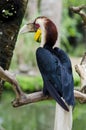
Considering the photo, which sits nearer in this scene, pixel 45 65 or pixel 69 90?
pixel 69 90

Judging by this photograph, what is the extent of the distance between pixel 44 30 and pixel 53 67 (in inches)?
9.5

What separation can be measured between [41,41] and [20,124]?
4555mm

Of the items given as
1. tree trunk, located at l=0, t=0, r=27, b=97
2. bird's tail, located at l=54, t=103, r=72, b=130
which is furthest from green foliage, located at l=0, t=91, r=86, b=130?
bird's tail, located at l=54, t=103, r=72, b=130

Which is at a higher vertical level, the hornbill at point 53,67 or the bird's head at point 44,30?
the bird's head at point 44,30

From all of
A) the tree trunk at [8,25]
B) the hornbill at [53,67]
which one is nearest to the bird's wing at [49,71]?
the hornbill at [53,67]

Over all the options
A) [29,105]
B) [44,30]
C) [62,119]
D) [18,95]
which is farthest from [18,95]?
[29,105]

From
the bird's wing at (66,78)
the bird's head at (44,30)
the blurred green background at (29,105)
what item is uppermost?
the bird's head at (44,30)

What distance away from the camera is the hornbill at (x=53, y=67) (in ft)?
9.21

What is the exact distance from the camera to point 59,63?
296cm

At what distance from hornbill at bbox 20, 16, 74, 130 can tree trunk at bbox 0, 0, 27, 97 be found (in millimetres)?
68

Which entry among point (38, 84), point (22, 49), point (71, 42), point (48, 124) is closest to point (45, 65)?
point (48, 124)

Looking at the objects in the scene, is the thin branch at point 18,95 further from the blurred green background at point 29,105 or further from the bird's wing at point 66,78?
the blurred green background at point 29,105

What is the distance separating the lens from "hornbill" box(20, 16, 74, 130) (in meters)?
2.81

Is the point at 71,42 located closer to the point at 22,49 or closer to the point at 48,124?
the point at 22,49
